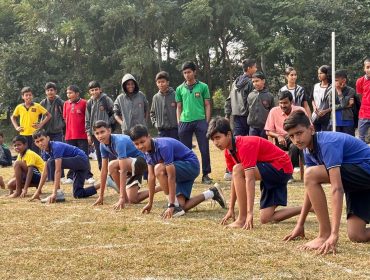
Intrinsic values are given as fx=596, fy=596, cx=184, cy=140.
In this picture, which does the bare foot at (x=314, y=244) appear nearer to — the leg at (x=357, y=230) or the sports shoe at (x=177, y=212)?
the leg at (x=357, y=230)

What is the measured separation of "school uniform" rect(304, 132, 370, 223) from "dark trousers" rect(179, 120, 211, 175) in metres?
4.74

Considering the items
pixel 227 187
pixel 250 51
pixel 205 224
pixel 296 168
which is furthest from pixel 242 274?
pixel 250 51

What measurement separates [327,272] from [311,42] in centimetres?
2506

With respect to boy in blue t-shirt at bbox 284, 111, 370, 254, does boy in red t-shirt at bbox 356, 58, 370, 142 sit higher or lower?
higher

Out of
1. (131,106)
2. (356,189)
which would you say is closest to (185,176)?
(356,189)

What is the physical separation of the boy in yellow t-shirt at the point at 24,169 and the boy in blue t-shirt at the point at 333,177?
→ 5.10 meters

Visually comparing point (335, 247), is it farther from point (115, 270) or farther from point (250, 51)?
point (250, 51)

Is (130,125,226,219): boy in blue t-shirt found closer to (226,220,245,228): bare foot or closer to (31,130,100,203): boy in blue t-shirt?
(226,220,245,228): bare foot

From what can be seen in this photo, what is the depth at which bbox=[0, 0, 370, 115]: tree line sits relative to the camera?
26.7 m

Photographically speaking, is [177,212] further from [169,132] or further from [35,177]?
[169,132]

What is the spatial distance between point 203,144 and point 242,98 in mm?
1017

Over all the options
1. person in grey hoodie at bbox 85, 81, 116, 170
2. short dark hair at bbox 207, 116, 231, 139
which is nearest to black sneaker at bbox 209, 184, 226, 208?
short dark hair at bbox 207, 116, 231, 139

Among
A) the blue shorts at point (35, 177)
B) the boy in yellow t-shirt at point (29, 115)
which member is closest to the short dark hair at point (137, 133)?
the blue shorts at point (35, 177)

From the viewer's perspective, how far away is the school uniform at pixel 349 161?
449 cm
